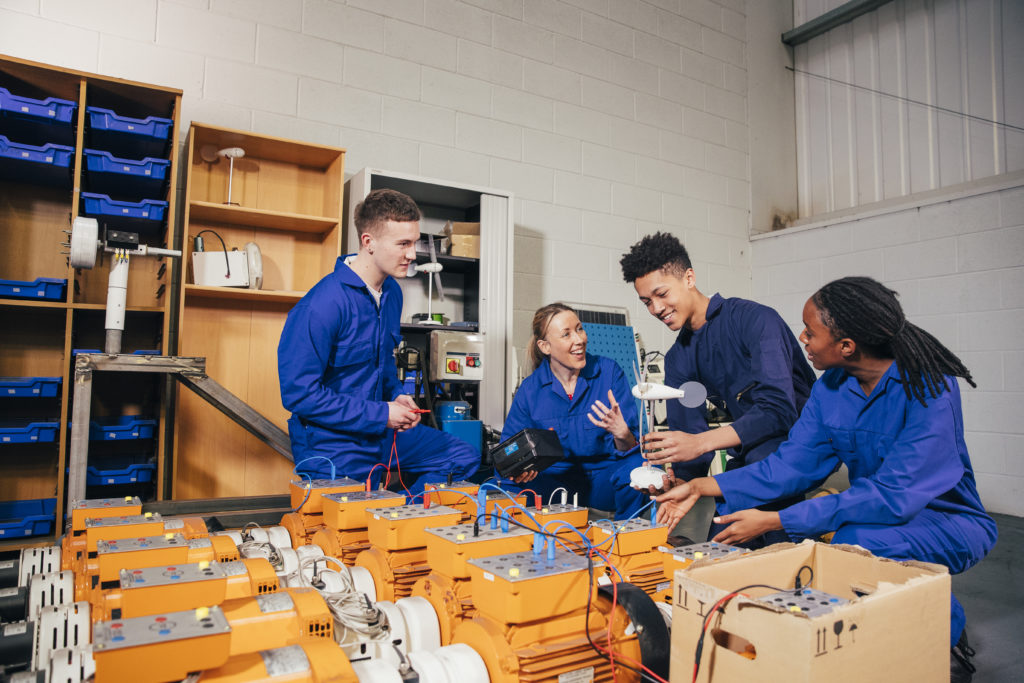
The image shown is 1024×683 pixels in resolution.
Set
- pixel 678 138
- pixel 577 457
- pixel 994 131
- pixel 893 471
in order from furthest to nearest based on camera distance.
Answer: pixel 678 138
pixel 994 131
pixel 577 457
pixel 893 471

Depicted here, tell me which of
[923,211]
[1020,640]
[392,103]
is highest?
[392,103]

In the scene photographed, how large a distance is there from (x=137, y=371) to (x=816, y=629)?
2546 mm

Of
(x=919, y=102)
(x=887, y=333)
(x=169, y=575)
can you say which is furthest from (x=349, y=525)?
(x=919, y=102)

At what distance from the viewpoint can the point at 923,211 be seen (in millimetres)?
4375

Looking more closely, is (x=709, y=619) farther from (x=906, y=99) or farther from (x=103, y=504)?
(x=906, y=99)

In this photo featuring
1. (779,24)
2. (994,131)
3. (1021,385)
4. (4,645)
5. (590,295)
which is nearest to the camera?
(4,645)

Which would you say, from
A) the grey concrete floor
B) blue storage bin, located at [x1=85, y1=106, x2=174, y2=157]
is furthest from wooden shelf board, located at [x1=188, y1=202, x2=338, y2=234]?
the grey concrete floor

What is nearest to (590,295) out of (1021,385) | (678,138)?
(678,138)

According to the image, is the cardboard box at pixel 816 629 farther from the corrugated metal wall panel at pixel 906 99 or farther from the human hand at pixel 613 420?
the corrugated metal wall panel at pixel 906 99

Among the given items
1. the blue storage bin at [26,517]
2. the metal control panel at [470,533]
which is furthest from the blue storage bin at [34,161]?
the metal control panel at [470,533]

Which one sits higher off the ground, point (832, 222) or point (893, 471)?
point (832, 222)

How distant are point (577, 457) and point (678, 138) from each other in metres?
3.29

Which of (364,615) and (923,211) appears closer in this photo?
(364,615)

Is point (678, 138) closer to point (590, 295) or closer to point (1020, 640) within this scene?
point (590, 295)
